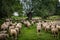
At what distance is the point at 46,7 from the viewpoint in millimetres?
44500

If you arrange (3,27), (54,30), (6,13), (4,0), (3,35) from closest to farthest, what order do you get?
(3,35), (54,30), (3,27), (4,0), (6,13)

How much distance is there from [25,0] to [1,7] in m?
11.5

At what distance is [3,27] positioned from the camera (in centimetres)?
2034

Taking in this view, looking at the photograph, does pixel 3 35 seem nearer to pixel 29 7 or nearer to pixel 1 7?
pixel 1 7

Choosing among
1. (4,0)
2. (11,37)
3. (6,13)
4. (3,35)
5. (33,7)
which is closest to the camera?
(3,35)

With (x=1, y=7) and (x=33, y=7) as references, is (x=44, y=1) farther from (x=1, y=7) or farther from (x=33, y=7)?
(x=1, y=7)

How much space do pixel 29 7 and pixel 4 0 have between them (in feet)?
42.8

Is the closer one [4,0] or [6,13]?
[4,0]

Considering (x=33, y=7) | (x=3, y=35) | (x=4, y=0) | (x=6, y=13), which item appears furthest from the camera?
(x=33, y=7)

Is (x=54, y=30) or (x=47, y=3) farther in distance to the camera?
(x=47, y=3)

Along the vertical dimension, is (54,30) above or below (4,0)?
below

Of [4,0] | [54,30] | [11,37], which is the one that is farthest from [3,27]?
[4,0]

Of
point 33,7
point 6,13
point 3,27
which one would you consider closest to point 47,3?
point 33,7

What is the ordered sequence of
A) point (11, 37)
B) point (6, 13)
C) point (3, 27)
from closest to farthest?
point (11, 37)
point (3, 27)
point (6, 13)
